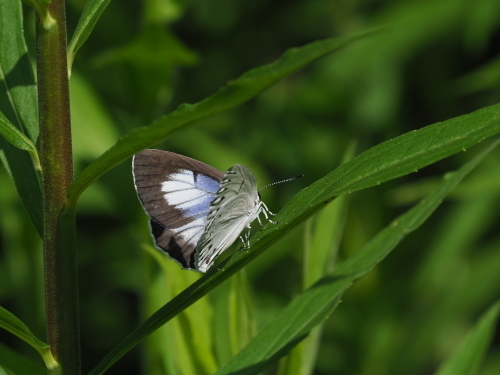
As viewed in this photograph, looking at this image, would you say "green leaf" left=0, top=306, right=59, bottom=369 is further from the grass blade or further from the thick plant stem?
the grass blade

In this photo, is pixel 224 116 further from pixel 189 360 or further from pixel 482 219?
pixel 189 360

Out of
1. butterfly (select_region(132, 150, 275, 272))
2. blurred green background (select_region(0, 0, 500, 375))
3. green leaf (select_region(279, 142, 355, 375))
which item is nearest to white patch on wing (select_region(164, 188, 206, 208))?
butterfly (select_region(132, 150, 275, 272))

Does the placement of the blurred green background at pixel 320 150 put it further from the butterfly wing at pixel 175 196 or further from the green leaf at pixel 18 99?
the green leaf at pixel 18 99

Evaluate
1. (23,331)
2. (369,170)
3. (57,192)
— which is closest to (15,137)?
(57,192)

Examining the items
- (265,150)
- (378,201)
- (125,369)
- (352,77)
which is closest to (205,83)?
(265,150)

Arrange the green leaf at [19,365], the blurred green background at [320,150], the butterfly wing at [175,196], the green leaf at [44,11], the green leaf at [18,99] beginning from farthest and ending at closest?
the blurred green background at [320,150] < the butterfly wing at [175,196] < the green leaf at [19,365] < the green leaf at [18,99] < the green leaf at [44,11]

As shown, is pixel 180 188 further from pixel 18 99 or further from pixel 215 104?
pixel 215 104

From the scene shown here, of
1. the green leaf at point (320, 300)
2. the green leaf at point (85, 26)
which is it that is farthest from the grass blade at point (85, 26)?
the green leaf at point (320, 300)
